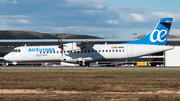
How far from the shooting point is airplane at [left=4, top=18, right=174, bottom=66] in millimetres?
38219

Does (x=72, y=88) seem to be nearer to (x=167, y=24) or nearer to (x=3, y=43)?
(x=167, y=24)

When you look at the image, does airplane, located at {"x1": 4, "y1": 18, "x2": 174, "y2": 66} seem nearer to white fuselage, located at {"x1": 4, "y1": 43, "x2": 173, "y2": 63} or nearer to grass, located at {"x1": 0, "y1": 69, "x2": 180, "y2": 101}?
white fuselage, located at {"x1": 4, "y1": 43, "x2": 173, "y2": 63}

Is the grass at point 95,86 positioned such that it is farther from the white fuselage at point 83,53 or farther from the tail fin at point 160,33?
the tail fin at point 160,33

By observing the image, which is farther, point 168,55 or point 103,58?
point 168,55

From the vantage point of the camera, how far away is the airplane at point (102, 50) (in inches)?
1505

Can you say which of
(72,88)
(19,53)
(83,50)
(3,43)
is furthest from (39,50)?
(3,43)

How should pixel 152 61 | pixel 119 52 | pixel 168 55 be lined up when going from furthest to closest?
pixel 152 61
pixel 168 55
pixel 119 52

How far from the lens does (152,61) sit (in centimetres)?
6003

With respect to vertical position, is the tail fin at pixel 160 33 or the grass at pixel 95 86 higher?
the tail fin at pixel 160 33

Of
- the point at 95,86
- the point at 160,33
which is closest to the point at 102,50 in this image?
the point at 160,33

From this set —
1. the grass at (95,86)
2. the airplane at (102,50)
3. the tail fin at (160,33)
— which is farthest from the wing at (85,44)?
the grass at (95,86)

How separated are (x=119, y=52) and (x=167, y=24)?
8.45m

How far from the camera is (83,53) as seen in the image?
3903cm

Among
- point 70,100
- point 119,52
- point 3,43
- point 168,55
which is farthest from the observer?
point 3,43
